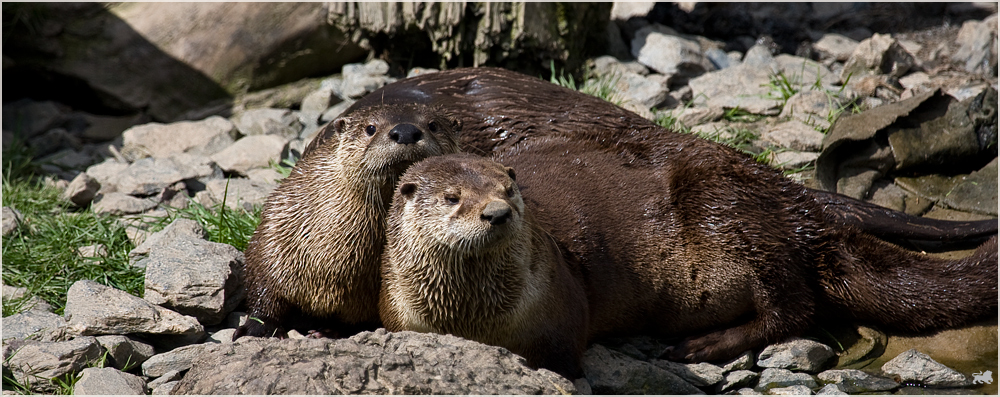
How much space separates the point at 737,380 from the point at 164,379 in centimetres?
193

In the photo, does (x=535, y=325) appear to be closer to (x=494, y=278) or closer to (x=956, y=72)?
(x=494, y=278)

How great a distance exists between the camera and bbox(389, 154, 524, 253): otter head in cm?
262

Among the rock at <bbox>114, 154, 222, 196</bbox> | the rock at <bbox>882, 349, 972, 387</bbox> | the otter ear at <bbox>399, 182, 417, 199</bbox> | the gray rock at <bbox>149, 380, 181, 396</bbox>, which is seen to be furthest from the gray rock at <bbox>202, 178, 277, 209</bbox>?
the rock at <bbox>882, 349, 972, 387</bbox>

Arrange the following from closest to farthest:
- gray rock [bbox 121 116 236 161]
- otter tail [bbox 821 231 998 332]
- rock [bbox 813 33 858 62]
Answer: otter tail [bbox 821 231 998 332], gray rock [bbox 121 116 236 161], rock [bbox 813 33 858 62]

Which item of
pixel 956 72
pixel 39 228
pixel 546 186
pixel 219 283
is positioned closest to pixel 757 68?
pixel 956 72

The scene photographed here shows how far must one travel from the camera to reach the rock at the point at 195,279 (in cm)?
327

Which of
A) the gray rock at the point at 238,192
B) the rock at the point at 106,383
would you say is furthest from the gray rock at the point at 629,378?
the gray rock at the point at 238,192

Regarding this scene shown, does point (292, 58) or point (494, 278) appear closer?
point (494, 278)

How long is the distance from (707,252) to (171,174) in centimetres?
273

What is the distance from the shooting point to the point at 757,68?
5551 mm

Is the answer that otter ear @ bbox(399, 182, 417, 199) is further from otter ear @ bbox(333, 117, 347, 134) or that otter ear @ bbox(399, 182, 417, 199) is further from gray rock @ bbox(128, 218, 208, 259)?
gray rock @ bbox(128, 218, 208, 259)

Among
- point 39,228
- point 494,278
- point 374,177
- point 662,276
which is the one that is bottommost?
point 39,228

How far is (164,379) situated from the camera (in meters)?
2.92

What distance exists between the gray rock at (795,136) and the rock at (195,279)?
2773mm
